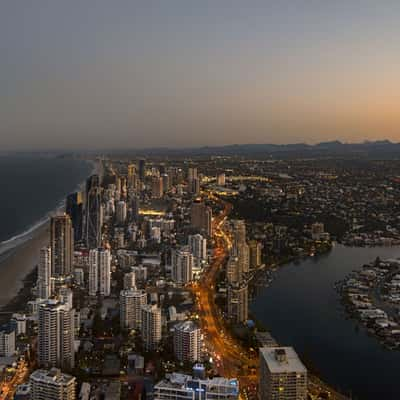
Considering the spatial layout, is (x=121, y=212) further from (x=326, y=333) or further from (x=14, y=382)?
(x=14, y=382)

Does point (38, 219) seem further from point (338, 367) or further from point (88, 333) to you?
point (338, 367)

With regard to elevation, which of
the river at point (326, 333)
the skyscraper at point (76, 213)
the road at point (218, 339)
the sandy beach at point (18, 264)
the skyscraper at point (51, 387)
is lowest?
the river at point (326, 333)

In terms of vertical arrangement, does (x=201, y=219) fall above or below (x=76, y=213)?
below

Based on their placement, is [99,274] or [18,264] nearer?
[99,274]

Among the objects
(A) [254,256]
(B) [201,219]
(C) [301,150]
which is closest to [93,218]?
(B) [201,219]

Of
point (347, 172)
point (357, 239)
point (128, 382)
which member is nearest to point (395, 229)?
point (357, 239)

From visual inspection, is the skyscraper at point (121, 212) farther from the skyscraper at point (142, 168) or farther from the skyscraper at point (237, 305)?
the skyscraper at point (237, 305)

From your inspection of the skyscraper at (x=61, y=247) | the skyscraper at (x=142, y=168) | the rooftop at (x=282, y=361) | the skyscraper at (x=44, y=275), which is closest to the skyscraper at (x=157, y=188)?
the skyscraper at (x=142, y=168)
